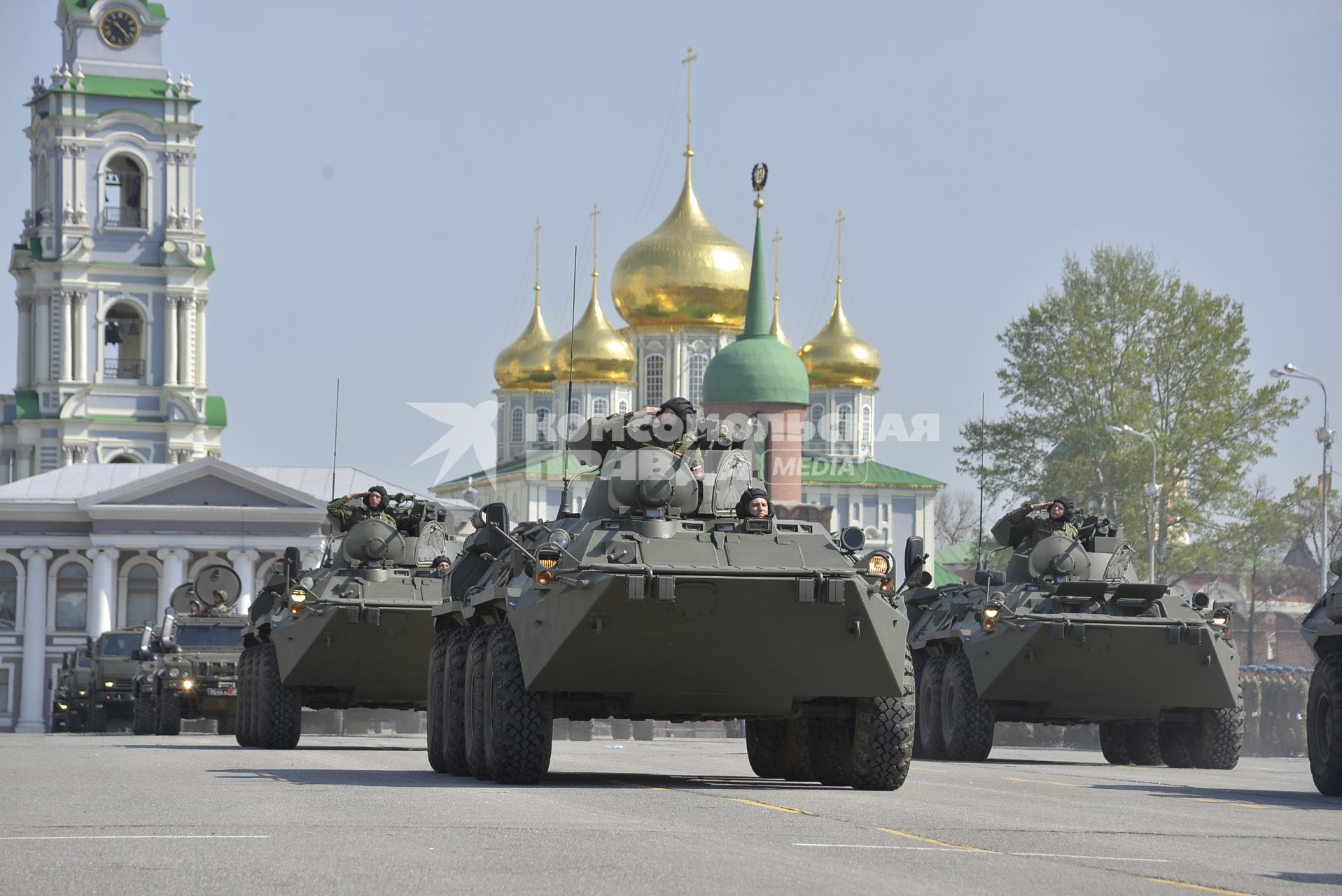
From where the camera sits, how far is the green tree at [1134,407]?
63031 millimetres

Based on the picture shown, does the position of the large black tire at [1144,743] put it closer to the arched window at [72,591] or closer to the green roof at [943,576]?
the arched window at [72,591]

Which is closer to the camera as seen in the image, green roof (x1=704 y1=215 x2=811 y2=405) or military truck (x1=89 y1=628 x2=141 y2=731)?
military truck (x1=89 y1=628 x2=141 y2=731)

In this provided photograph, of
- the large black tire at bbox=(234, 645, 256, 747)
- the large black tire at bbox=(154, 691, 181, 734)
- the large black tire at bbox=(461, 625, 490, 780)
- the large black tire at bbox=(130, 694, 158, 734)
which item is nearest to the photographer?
the large black tire at bbox=(461, 625, 490, 780)

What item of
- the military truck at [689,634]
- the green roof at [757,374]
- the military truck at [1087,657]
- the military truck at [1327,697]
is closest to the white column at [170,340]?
the green roof at [757,374]

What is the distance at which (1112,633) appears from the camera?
23.0 m

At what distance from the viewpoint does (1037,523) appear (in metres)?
25.6

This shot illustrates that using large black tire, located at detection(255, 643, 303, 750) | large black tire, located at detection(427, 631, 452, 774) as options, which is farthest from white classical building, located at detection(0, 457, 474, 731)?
large black tire, located at detection(427, 631, 452, 774)

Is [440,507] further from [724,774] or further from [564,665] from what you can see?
[564,665]

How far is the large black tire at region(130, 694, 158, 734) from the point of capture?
35.8 meters

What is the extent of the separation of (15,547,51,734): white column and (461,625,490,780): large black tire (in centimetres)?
7212

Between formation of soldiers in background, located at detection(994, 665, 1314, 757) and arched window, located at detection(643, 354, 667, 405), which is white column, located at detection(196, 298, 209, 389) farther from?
formation of soldiers in background, located at detection(994, 665, 1314, 757)

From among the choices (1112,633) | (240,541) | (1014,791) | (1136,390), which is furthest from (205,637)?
(240,541)

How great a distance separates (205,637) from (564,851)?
25.7 meters

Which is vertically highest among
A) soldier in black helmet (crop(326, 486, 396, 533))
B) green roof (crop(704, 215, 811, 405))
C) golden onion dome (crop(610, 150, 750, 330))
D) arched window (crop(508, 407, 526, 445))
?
golden onion dome (crop(610, 150, 750, 330))
